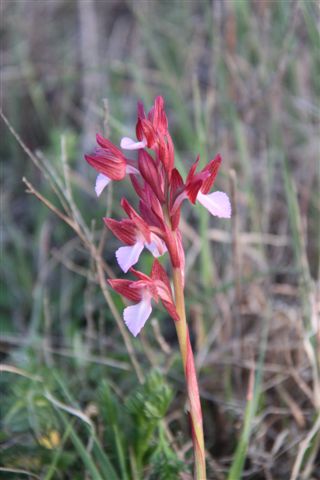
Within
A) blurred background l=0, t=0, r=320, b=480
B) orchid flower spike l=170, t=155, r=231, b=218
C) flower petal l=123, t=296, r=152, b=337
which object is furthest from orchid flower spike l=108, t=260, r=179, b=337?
blurred background l=0, t=0, r=320, b=480

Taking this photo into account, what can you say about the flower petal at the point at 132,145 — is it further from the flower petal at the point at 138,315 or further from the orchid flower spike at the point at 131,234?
the flower petal at the point at 138,315

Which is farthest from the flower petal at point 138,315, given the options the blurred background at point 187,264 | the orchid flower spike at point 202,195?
the blurred background at point 187,264

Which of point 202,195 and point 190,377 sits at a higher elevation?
point 202,195

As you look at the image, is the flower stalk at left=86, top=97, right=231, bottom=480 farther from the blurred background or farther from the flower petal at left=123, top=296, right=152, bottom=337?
the blurred background

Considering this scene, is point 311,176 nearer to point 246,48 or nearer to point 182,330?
point 246,48

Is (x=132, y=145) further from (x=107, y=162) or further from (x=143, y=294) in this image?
(x=143, y=294)

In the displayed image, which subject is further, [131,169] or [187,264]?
[187,264]

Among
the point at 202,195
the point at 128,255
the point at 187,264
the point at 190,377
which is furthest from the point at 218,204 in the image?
the point at 187,264
